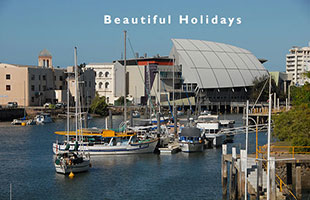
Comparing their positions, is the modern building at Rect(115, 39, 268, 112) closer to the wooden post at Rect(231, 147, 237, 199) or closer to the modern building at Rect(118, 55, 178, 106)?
the modern building at Rect(118, 55, 178, 106)

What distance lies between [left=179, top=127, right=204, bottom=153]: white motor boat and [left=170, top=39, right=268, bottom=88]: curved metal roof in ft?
232

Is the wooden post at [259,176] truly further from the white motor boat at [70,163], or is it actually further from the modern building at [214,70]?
the modern building at [214,70]

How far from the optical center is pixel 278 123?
136ft

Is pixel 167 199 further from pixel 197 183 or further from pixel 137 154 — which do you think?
pixel 137 154

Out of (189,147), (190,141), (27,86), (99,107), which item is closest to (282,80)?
(99,107)

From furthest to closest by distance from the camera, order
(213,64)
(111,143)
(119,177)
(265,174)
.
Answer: (213,64), (111,143), (119,177), (265,174)

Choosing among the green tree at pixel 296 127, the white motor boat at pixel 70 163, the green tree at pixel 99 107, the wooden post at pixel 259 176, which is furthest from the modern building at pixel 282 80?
the wooden post at pixel 259 176

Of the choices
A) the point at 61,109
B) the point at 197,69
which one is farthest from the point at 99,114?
the point at 197,69

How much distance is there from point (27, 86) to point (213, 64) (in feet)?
134

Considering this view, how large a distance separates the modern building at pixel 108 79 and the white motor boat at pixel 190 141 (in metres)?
71.9

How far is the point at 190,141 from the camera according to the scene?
4553 centimetres

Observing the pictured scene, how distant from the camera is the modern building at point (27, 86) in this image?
97.9 metres

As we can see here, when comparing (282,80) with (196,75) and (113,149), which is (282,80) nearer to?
(196,75)

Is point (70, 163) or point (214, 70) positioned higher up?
point (214, 70)
